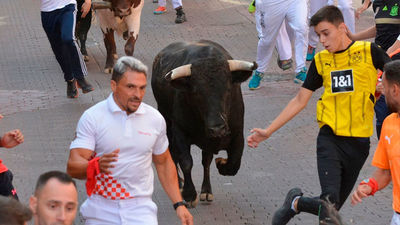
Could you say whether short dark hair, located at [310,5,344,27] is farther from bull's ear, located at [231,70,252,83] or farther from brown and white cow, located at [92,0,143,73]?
brown and white cow, located at [92,0,143,73]

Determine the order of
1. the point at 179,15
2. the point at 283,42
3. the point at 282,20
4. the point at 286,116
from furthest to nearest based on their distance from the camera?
1. the point at 179,15
2. the point at 283,42
3. the point at 282,20
4. the point at 286,116

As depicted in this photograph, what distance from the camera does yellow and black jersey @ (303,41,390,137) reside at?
6410 mm

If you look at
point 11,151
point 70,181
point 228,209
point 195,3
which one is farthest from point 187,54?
point 195,3

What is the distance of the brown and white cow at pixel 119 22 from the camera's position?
13391 millimetres

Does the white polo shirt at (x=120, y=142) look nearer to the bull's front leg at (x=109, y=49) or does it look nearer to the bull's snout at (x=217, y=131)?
the bull's snout at (x=217, y=131)

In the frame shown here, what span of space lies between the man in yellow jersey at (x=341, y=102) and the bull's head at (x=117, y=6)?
7.24 metres

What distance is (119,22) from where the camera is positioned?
1359cm

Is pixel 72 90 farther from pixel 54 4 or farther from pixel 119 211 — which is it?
pixel 119 211

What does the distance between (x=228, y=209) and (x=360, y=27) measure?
9.37 m

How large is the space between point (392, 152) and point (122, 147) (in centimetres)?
181

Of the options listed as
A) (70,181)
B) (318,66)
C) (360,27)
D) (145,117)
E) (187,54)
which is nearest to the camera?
(70,181)

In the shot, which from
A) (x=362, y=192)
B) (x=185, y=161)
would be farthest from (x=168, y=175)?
Result: (x=185, y=161)

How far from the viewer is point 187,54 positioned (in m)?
7.91

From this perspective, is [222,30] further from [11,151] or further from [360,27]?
[11,151]
